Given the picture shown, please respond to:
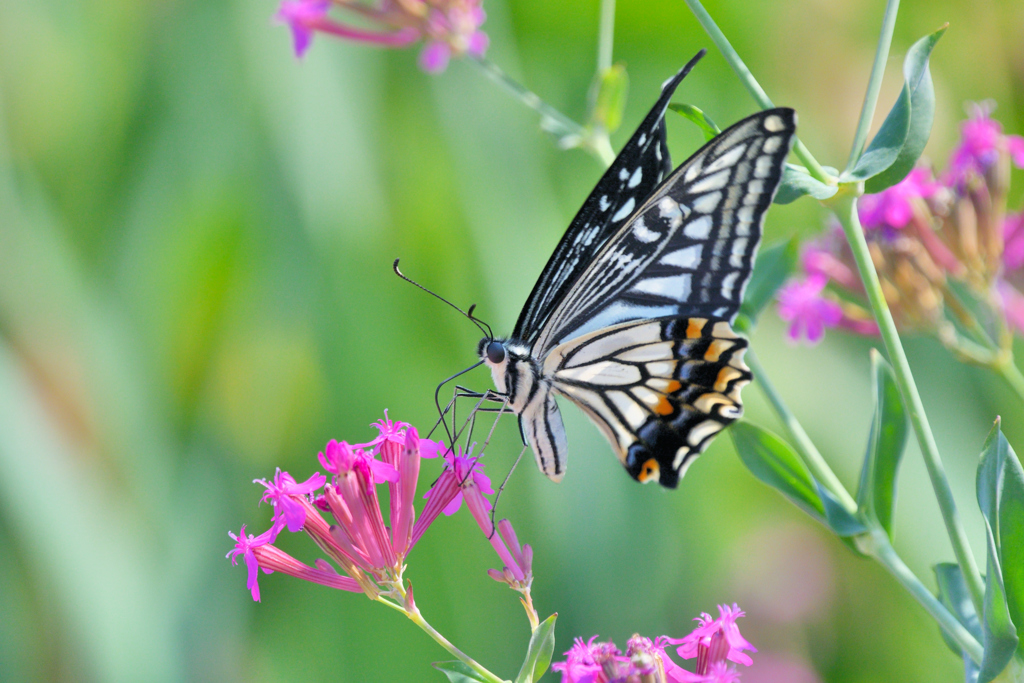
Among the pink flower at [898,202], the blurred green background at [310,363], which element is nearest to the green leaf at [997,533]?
the pink flower at [898,202]

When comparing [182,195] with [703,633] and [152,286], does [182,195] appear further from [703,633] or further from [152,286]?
[703,633]

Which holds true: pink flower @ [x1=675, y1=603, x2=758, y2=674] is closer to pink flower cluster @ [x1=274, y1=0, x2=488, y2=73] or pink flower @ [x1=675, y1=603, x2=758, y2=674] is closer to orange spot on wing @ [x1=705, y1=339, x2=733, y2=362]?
orange spot on wing @ [x1=705, y1=339, x2=733, y2=362]

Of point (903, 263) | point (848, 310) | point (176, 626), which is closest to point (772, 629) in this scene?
point (848, 310)

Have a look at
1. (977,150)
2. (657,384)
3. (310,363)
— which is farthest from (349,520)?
(310,363)

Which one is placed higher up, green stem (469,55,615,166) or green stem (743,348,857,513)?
green stem (469,55,615,166)

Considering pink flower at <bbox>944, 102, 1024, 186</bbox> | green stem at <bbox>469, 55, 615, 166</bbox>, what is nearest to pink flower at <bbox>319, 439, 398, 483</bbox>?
green stem at <bbox>469, 55, 615, 166</bbox>
